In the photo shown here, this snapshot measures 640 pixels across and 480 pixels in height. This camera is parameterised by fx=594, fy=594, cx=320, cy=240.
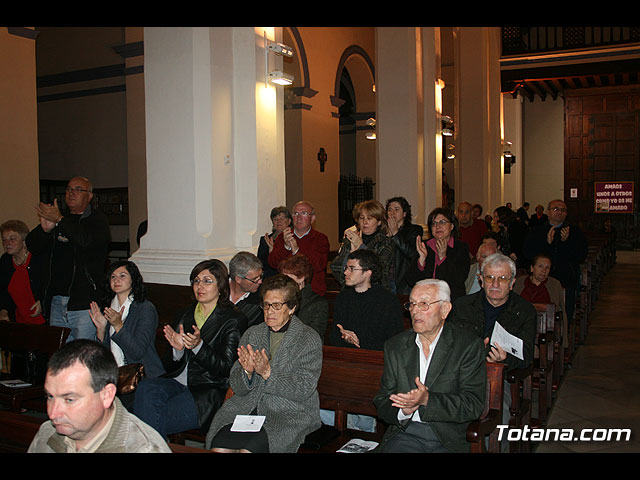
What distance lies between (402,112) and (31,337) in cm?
597

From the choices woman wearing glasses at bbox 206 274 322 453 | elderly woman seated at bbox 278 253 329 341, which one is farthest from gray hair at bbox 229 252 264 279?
woman wearing glasses at bbox 206 274 322 453

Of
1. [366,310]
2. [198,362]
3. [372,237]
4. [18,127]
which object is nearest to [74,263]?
[198,362]

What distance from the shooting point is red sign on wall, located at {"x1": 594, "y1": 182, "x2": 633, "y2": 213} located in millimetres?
20750

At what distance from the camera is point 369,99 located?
1706 cm

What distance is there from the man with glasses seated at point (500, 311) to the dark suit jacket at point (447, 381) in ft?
2.98

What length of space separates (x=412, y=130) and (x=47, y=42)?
10419 mm

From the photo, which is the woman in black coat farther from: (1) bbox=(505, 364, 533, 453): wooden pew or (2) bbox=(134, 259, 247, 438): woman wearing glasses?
(2) bbox=(134, 259, 247, 438): woman wearing glasses

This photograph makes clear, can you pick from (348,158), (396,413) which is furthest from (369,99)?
(396,413)

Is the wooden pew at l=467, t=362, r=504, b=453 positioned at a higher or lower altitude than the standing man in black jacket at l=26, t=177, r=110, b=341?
lower

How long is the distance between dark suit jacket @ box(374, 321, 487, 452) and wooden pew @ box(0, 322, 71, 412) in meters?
2.37

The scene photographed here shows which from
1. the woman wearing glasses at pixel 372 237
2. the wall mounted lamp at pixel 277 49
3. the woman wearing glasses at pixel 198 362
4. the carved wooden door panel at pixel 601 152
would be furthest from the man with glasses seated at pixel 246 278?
the carved wooden door panel at pixel 601 152

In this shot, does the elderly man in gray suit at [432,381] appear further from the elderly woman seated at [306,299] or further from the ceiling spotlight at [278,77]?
the ceiling spotlight at [278,77]

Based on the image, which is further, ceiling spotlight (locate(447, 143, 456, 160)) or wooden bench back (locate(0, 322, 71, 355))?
ceiling spotlight (locate(447, 143, 456, 160))
